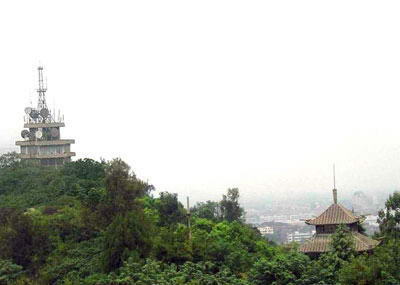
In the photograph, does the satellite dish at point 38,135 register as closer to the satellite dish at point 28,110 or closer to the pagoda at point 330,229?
the satellite dish at point 28,110

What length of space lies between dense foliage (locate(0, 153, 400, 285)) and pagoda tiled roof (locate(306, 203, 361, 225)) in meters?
1.41

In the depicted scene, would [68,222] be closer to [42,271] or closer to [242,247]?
[42,271]

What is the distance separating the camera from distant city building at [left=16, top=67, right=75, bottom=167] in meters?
56.8

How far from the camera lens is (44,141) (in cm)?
5675

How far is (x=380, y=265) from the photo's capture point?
24.6 m

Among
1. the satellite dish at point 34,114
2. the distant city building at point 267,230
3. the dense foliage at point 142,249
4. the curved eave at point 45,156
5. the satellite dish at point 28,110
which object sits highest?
the satellite dish at point 28,110

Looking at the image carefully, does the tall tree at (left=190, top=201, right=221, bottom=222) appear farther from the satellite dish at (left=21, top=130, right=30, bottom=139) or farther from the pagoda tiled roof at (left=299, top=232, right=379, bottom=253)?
the satellite dish at (left=21, top=130, right=30, bottom=139)

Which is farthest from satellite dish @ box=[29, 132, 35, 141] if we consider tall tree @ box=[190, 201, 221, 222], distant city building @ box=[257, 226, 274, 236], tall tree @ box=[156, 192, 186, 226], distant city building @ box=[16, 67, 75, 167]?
distant city building @ box=[257, 226, 274, 236]

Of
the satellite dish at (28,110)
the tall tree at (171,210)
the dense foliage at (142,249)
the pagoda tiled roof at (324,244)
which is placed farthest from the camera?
the satellite dish at (28,110)

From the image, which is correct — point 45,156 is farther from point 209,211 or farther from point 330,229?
point 330,229

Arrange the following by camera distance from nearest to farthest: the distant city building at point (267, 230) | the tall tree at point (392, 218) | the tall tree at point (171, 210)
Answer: the tall tree at point (392, 218) < the tall tree at point (171, 210) < the distant city building at point (267, 230)

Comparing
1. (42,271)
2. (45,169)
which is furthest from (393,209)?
(45,169)

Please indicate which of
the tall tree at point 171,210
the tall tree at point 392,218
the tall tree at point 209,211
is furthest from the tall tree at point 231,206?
the tall tree at point 392,218

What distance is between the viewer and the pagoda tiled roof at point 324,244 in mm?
29312
